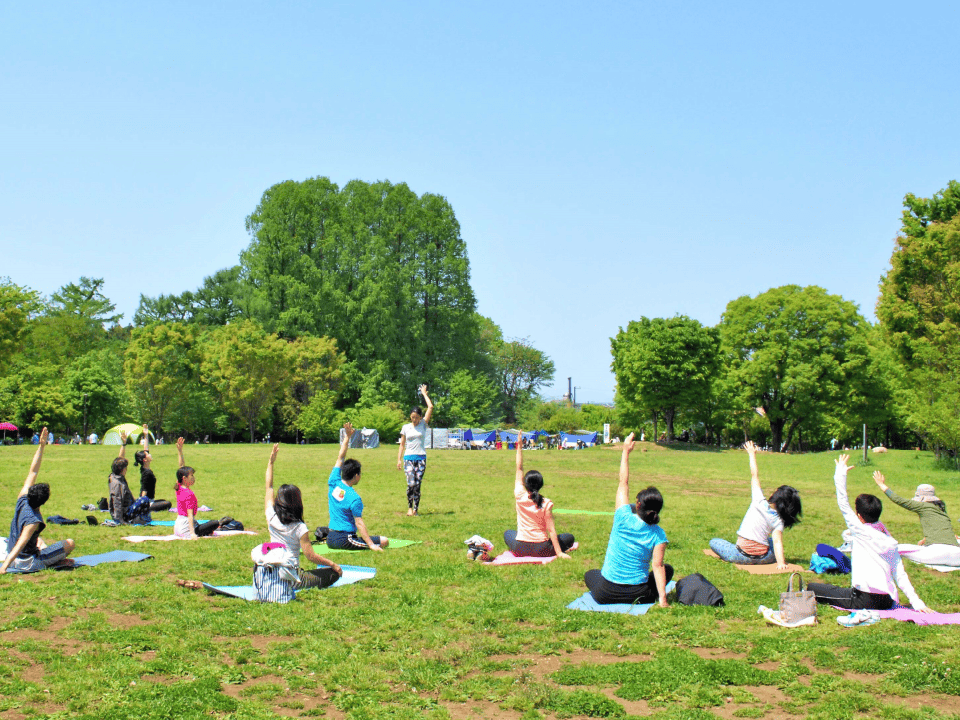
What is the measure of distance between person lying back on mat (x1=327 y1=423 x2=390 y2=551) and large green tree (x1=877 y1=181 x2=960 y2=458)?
27.0 meters

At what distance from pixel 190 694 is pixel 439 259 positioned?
5818 centimetres

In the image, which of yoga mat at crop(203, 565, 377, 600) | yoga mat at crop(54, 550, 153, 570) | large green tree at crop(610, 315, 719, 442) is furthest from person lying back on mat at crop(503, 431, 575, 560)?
large green tree at crop(610, 315, 719, 442)

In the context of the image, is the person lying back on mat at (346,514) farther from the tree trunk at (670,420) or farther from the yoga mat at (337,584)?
the tree trunk at (670,420)

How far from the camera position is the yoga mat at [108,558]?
10852 millimetres

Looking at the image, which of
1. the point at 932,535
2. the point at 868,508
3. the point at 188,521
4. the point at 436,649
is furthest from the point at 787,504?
the point at 188,521

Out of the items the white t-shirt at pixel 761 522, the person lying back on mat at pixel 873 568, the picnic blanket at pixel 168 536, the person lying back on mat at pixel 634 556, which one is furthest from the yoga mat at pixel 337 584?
the person lying back on mat at pixel 873 568

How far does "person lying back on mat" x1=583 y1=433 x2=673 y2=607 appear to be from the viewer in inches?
335

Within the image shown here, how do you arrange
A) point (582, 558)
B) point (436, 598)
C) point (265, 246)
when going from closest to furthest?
point (436, 598), point (582, 558), point (265, 246)

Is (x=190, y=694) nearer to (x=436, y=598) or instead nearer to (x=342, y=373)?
(x=436, y=598)

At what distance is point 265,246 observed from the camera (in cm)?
A: 6241

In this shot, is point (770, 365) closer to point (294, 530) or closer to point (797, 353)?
point (797, 353)

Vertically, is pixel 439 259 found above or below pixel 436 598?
above

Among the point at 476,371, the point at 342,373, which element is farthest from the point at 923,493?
the point at 476,371

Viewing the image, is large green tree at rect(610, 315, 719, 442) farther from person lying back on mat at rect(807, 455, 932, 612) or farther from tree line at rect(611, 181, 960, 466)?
person lying back on mat at rect(807, 455, 932, 612)
